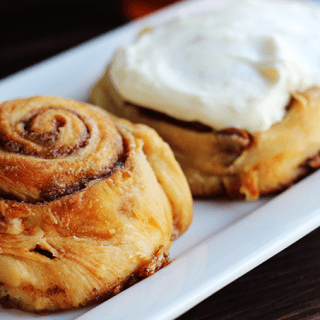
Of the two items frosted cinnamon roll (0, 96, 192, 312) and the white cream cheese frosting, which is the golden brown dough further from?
frosted cinnamon roll (0, 96, 192, 312)

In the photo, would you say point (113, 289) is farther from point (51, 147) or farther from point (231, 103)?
point (231, 103)

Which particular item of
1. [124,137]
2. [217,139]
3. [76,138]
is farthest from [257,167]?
[76,138]

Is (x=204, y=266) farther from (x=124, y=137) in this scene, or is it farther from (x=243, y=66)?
(x=243, y=66)

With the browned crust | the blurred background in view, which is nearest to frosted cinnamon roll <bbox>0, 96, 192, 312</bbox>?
the browned crust

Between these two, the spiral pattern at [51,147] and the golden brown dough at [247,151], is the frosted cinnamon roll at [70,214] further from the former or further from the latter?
the golden brown dough at [247,151]

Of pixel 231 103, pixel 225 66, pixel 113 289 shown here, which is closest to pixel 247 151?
pixel 231 103

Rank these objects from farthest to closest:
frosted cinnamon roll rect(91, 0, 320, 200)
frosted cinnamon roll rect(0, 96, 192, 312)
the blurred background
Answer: the blurred background → frosted cinnamon roll rect(91, 0, 320, 200) → frosted cinnamon roll rect(0, 96, 192, 312)
